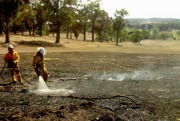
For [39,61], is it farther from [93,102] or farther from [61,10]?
[61,10]

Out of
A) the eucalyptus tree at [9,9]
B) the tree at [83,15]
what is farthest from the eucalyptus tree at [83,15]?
the eucalyptus tree at [9,9]

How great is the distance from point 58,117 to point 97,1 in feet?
288

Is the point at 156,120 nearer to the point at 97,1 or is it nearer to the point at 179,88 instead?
the point at 179,88

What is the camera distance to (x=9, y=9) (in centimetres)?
5009

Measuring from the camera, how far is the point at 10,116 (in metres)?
11.2

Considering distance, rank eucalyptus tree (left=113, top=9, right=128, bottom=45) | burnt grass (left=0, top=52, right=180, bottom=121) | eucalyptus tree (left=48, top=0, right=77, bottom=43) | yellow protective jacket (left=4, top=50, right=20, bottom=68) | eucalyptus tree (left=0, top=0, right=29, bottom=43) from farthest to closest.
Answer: eucalyptus tree (left=113, top=9, right=128, bottom=45) → eucalyptus tree (left=48, top=0, right=77, bottom=43) → eucalyptus tree (left=0, top=0, right=29, bottom=43) → yellow protective jacket (left=4, top=50, right=20, bottom=68) → burnt grass (left=0, top=52, right=180, bottom=121)

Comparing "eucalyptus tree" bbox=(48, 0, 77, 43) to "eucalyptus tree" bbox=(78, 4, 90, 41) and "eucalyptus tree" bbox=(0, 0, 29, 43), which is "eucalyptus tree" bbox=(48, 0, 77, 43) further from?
"eucalyptus tree" bbox=(78, 4, 90, 41)

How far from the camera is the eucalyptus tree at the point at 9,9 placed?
4934cm

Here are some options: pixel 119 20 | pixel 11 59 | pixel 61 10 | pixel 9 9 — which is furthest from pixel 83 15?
pixel 11 59

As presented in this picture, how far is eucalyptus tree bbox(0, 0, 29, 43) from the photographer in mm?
49344

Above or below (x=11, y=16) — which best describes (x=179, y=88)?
below

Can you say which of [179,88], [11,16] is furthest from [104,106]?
[11,16]

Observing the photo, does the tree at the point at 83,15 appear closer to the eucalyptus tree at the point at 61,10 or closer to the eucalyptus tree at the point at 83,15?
the eucalyptus tree at the point at 83,15

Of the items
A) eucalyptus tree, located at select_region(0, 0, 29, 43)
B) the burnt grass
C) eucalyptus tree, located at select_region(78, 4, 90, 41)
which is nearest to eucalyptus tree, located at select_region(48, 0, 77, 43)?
eucalyptus tree, located at select_region(0, 0, 29, 43)
